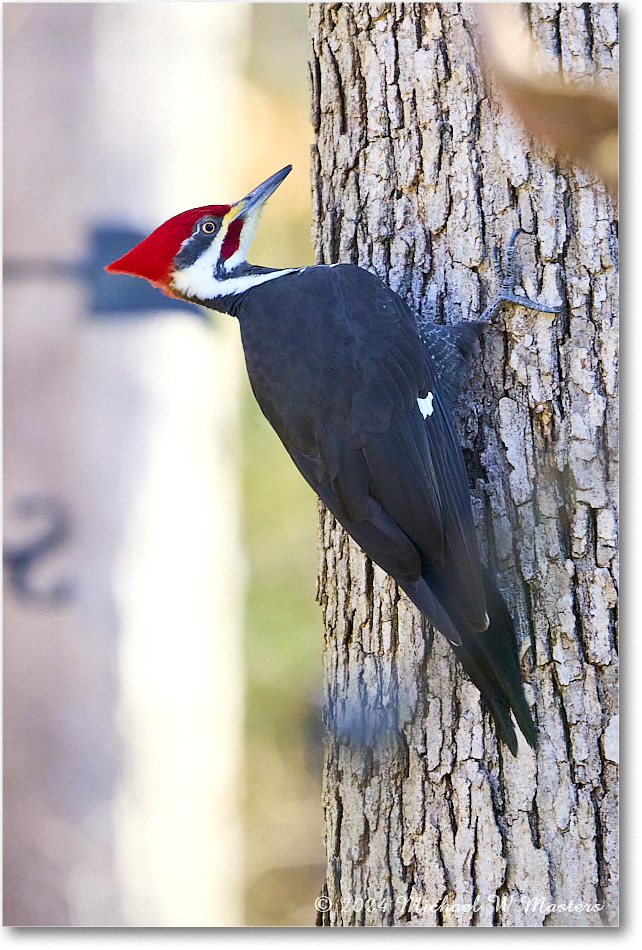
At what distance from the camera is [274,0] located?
1423 millimetres

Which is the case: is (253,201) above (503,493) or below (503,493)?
above

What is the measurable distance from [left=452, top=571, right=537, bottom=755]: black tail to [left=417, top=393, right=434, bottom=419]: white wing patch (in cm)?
27

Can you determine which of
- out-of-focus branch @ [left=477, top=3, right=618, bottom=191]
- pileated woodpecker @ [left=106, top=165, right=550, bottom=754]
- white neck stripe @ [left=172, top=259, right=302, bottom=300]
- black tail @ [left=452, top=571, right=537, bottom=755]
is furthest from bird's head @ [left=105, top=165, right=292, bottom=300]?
black tail @ [left=452, top=571, right=537, bottom=755]

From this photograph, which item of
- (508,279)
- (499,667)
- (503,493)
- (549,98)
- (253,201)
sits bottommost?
(499,667)

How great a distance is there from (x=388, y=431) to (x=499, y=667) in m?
0.39

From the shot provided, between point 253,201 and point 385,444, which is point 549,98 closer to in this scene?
point 253,201

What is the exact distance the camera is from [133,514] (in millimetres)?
1619

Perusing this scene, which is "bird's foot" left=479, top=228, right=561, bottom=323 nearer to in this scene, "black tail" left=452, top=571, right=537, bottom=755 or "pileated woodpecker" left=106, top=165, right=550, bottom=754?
"pileated woodpecker" left=106, top=165, right=550, bottom=754

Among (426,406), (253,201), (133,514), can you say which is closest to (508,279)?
(426,406)

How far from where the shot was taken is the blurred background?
1461mm

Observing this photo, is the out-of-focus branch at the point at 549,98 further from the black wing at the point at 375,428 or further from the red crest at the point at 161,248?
the red crest at the point at 161,248

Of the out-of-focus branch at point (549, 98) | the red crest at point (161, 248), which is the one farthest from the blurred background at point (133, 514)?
the out-of-focus branch at point (549, 98)

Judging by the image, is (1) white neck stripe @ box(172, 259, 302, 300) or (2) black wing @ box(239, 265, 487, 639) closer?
(2) black wing @ box(239, 265, 487, 639)

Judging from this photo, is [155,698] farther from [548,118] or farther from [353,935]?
[548,118]
